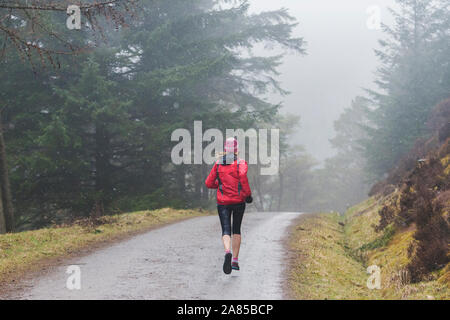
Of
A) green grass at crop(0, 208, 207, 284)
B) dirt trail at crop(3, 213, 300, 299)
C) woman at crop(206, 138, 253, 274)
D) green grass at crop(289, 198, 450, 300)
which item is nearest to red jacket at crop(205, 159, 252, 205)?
woman at crop(206, 138, 253, 274)

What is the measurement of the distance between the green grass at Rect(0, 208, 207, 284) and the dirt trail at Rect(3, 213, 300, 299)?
0.82 metres

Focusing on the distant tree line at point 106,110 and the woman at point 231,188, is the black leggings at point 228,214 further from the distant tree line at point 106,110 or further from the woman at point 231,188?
the distant tree line at point 106,110

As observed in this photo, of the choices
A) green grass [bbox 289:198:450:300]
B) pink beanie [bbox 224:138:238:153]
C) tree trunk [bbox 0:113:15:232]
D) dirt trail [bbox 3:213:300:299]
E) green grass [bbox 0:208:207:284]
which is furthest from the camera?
tree trunk [bbox 0:113:15:232]

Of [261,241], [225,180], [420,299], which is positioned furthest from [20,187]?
[420,299]

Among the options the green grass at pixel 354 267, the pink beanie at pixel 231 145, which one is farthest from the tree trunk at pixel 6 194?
the pink beanie at pixel 231 145

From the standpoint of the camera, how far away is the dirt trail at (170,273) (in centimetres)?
633

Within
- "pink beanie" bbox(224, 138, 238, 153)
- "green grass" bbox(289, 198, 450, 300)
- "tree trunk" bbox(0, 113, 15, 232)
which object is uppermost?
"pink beanie" bbox(224, 138, 238, 153)

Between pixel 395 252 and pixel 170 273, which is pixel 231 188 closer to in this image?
pixel 170 273

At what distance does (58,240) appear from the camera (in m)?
11.1

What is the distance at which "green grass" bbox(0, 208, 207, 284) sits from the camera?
28.6 feet

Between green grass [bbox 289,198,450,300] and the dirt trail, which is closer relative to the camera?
the dirt trail

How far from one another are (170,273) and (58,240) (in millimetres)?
4882

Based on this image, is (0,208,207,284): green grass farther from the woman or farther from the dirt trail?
the woman
